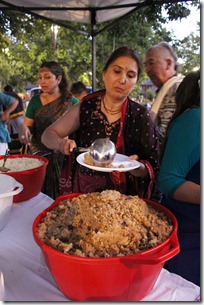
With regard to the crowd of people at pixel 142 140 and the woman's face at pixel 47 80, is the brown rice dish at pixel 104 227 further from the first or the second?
the woman's face at pixel 47 80

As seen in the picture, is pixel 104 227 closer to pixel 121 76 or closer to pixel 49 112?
pixel 121 76

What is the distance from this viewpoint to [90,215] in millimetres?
738

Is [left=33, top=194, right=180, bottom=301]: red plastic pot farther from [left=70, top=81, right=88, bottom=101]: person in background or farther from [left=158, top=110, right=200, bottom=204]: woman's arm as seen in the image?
[left=70, top=81, right=88, bottom=101]: person in background

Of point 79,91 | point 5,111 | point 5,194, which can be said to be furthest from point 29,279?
point 79,91

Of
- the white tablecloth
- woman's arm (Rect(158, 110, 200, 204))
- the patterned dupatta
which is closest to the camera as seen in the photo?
the white tablecloth

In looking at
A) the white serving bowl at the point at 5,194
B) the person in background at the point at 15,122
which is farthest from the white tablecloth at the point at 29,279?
the person in background at the point at 15,122

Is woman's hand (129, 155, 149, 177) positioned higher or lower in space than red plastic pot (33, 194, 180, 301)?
higher

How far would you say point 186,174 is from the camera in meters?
A: 1.03

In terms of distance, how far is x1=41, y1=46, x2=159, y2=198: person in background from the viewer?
54.2 inches

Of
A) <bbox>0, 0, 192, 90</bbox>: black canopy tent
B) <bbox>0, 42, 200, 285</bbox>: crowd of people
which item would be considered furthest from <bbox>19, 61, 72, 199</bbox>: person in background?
<bbox>0, 0, 192, 90</bbox>: black canopy tent

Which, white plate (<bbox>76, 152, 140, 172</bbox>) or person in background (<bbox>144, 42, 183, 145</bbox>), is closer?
white plate (<bbox>76, 152, 140, 172</bbox>)

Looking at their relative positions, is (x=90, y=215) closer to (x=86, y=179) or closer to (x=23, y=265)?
(x=23, y=265)

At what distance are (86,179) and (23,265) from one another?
663mm

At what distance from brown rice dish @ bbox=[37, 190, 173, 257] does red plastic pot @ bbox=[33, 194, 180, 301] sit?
33 mm
